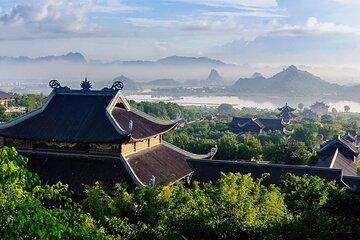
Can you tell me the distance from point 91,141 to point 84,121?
52.0 inches

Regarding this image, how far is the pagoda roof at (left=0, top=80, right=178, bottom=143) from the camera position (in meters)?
→ 15.5

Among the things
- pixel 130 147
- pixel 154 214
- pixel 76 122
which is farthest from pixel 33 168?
pixel 154 214

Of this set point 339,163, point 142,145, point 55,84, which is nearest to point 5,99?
point 55,84

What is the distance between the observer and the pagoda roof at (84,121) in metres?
15.5

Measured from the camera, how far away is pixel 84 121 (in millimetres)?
16297

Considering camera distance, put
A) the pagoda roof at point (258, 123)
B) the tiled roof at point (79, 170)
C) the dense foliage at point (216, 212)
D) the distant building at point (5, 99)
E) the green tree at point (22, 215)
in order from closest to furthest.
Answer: the green tree at point (22, 215) < the dense foliage at point (216, 212) < the tiled roof at point (79, 170) < the pagoda roof at point (258, 123) < the distant building at point (5, 99)

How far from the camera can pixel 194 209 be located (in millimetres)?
10219

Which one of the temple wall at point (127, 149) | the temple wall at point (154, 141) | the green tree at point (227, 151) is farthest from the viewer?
the green tree at point (227, 151)

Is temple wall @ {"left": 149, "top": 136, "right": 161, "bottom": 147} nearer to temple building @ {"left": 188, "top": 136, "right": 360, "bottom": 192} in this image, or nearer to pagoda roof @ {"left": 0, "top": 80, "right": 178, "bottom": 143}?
pagoda roof @ {"left": 0, "top": 80, "right": 178, "bottom": 143}

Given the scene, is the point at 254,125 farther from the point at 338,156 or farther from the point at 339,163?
the point at 339,163

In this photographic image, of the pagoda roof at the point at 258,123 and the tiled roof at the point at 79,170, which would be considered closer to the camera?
the tiled roof at the point at 79,170

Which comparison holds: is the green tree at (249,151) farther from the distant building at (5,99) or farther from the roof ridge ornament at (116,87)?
the distant building at (5,99)

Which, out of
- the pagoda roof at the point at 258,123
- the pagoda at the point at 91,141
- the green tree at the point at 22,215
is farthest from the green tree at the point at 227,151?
the green tree at the point at 22,215

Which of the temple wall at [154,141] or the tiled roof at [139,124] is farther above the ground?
the tiled roof at [139,124]
